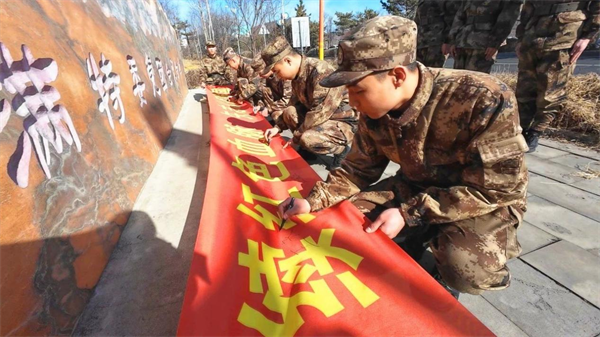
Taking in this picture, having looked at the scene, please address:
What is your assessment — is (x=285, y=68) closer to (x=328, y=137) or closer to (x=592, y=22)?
(x=328, y=137)

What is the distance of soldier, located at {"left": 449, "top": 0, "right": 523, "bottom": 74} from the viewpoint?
3.01 meters

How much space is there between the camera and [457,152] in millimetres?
1225

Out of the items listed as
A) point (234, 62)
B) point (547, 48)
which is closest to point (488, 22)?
point (547, 48)

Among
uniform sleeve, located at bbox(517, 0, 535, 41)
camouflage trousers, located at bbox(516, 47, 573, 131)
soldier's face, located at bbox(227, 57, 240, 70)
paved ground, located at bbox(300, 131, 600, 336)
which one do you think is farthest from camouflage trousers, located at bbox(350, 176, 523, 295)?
soldier's face, located at bbox(227, 57, 240, 70)

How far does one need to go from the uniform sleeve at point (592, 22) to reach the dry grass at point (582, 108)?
3.88ft

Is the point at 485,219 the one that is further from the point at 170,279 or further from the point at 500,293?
the point at 170,279

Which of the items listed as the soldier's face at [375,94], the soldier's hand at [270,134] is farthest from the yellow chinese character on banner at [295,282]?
the soldier's hand at [270,134]

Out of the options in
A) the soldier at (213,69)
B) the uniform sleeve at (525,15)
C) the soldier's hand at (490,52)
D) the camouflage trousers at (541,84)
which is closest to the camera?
the camouflage trousers at (541,84)

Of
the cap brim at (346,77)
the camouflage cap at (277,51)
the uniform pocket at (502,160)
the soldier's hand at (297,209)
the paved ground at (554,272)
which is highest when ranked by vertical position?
the camouflage cap at (277,51)

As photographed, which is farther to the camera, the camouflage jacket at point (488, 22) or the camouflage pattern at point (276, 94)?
the camouflage pattern at point (276, 94)

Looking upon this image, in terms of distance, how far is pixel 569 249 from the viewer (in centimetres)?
155

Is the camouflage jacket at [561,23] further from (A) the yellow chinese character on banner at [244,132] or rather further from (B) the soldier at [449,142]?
(A) the yellow chinese character on banner at [244,132]

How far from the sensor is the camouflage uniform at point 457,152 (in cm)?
105

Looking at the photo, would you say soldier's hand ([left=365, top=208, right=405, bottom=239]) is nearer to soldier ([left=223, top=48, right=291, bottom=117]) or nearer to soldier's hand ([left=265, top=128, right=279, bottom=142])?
soldier's hand ([left=265, top=128, right=279, bottom=142])
